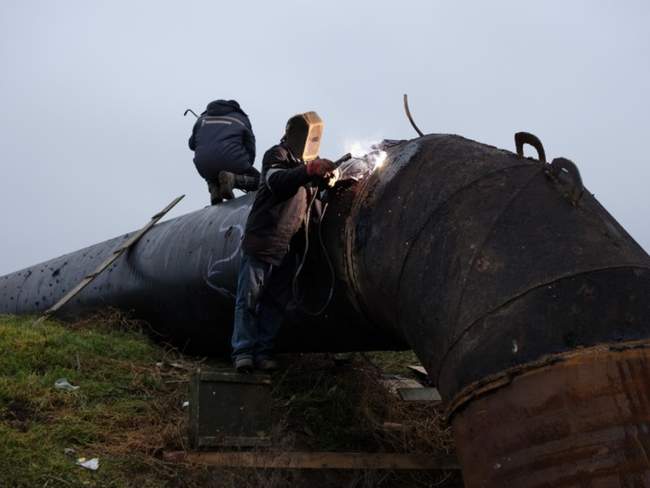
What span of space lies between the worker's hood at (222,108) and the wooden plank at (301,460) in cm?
414

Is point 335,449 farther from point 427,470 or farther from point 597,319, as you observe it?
point 597,319

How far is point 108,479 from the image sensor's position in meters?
3.56

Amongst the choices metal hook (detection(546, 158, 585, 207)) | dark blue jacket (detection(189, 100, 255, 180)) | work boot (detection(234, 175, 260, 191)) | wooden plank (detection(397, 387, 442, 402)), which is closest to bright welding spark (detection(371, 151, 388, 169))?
metal hook (detection(546, 158, 585, 207))

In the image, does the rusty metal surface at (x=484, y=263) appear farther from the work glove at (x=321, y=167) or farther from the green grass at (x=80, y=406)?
the green grass at (x=80, y=406)

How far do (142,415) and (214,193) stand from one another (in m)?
Answer: 2.65

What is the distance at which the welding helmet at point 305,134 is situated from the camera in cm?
409

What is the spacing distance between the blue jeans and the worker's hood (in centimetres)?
324

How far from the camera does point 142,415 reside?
14.4 ft

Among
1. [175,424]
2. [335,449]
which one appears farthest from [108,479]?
[335,449]

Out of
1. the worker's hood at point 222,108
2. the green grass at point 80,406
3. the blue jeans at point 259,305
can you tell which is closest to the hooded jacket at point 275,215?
the blue jeans at point 259,305

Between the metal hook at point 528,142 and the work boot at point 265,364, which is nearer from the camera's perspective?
the metal hook at point 528,142

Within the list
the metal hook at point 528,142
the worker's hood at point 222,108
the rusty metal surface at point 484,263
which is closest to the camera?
the rusty metal surface at point 484,263

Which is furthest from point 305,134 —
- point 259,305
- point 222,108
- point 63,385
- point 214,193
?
point 222,108

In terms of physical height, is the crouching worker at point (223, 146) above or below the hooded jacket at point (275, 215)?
above
